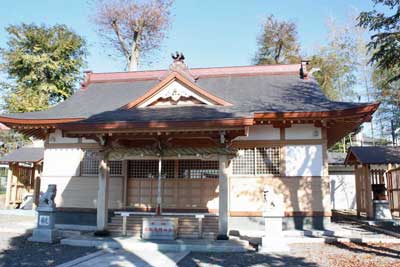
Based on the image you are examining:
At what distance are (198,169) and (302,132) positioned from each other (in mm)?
3383

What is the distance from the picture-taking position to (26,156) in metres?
17.2

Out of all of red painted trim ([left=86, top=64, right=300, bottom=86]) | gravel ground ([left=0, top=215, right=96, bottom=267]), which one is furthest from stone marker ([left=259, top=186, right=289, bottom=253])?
red painted trim ([left=86, top=64, right=300, bottom=86])

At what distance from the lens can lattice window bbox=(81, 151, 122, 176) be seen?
37.5 ft

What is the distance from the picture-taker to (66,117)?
1106cm

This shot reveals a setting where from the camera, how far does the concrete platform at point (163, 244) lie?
791 centimetres

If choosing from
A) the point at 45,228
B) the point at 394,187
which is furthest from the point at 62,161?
the point at 394,187

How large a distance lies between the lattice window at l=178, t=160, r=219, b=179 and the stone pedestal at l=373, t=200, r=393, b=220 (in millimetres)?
6409

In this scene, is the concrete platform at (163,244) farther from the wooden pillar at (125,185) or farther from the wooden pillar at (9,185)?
the wooden pillar at (9,185)

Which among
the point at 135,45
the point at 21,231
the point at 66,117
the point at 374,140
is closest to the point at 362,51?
the point at 374,140

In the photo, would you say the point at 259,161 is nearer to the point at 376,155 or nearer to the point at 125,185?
the point at 125,185

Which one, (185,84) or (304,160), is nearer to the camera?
(304,160)

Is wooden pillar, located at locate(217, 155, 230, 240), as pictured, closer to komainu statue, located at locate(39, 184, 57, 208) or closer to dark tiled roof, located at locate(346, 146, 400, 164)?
komainu statue, located at locate(39, 184, 57, 208)

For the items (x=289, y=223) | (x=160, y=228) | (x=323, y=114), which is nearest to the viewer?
(x=160, y=228)

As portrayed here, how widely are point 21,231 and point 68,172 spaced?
2258mm
